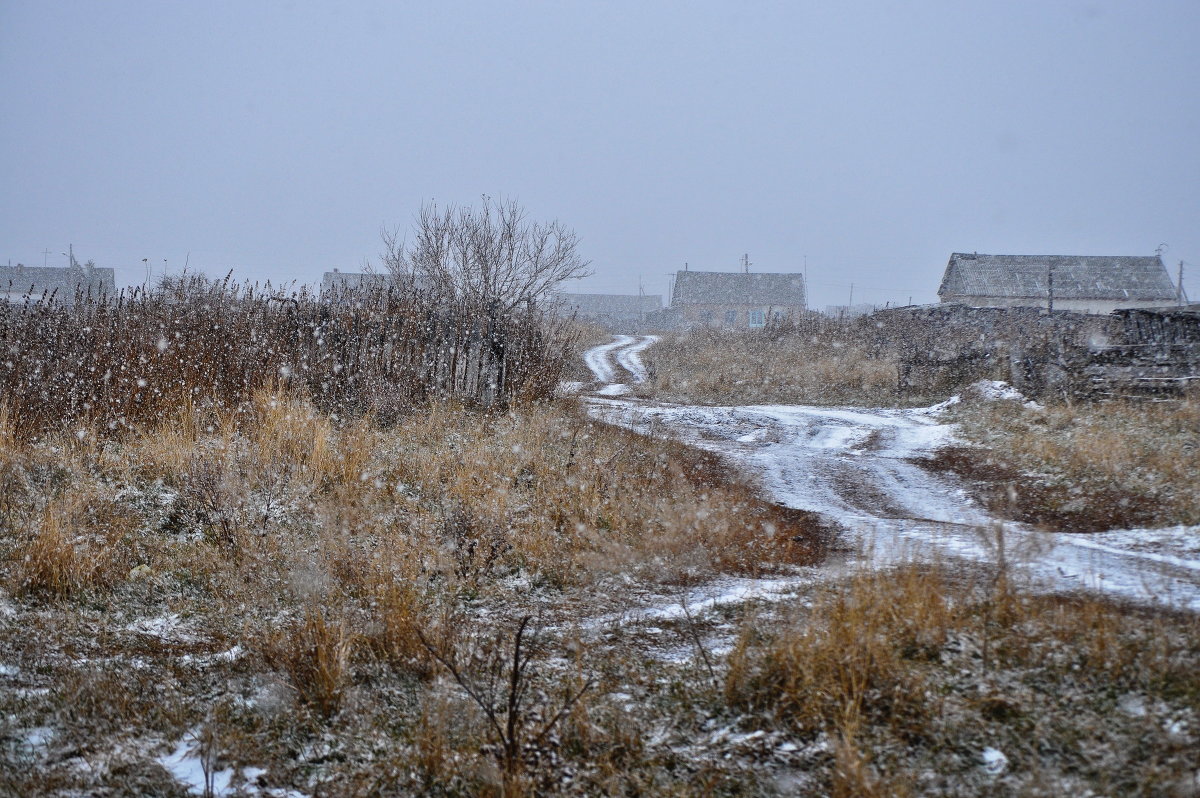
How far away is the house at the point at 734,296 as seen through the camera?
6259 centimetres

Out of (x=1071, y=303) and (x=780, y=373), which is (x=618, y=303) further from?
(x=780, y=373)

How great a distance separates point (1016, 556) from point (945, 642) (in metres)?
1.72

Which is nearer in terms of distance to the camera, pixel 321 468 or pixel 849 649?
pixel 849 649

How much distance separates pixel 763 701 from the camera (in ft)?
11.7

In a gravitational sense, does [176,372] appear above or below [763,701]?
above

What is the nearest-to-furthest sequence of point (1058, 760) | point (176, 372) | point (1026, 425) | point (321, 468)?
point (1058, 760), point (321, 468), point (176, 372), point (1026, 425)

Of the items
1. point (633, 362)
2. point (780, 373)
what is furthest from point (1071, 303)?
point (780, 373)

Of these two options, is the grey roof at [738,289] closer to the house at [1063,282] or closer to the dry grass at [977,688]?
the house at [1063,282]

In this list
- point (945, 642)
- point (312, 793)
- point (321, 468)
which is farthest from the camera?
point (321, 468)

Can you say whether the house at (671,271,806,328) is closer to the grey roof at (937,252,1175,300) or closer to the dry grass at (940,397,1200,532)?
the grey roof at (937,252,1175,300)

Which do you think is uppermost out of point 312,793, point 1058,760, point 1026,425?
point 1026,425

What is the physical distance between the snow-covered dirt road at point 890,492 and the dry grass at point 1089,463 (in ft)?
1.42

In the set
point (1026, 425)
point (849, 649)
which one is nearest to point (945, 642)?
point (849, 649)

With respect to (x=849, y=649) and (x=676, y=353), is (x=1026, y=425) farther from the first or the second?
(x=676, y=353)
